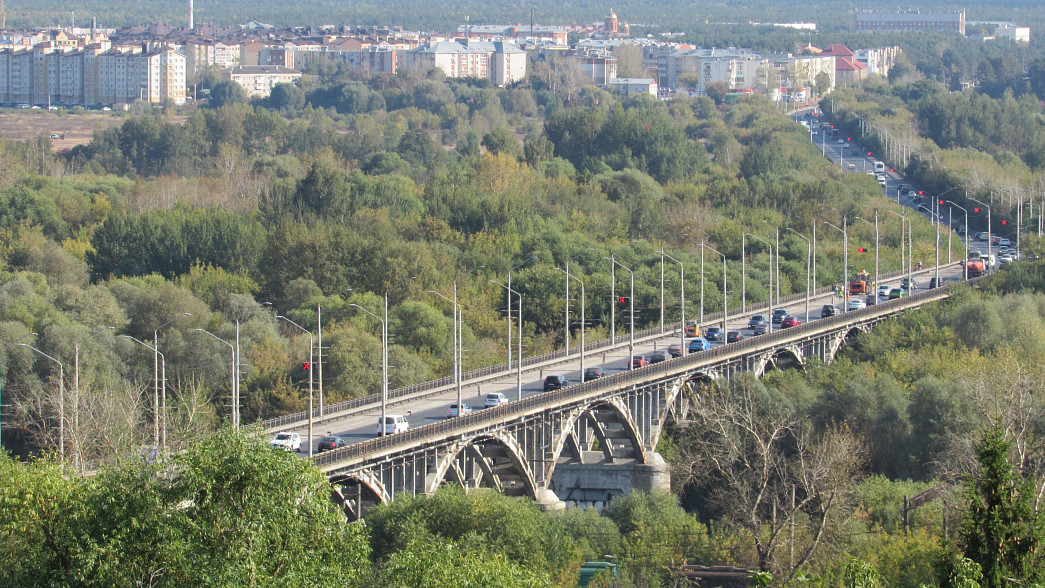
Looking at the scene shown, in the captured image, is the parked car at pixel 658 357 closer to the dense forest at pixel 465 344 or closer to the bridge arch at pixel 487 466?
the dense forest at pixel 465 344

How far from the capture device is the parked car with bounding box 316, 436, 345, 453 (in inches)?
2071

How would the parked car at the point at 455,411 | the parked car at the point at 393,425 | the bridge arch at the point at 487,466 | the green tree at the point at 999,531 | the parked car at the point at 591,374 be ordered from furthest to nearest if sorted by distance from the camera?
1. the parked car at the point at 591,374
2. the parked car at the point at 455,411
3. the bridge arch at the point at 487,466
4. the parked car at the point at 393,425
5. the green tree at the point at 999,531

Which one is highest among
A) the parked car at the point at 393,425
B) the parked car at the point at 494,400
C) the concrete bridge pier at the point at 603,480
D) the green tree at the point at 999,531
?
the green tree at the point at 999,531

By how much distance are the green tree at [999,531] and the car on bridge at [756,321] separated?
201 feet

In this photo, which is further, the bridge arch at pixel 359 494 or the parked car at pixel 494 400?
the parked car at pixel 494 400

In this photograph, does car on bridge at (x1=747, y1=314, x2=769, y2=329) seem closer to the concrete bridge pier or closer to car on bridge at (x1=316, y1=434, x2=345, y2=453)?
the concrete bridge pier

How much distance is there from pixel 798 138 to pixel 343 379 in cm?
10345

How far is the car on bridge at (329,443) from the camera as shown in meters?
52.6

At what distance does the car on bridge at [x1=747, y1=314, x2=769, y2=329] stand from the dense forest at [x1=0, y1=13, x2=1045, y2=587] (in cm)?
460

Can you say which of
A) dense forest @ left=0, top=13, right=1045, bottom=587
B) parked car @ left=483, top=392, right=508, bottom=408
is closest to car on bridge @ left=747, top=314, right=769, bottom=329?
dense forest @ left=0, top=13, right=1045, bottom=587

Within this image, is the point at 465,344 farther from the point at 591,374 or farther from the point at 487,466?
the point at 487,466

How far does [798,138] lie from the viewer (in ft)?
554

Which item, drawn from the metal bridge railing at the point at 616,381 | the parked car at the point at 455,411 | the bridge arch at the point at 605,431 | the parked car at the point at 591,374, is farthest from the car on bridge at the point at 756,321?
the parked car at the point at 455,411

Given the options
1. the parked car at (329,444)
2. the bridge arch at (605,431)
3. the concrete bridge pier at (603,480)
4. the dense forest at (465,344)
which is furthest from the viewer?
the concrete bridge pier at (603,480)
